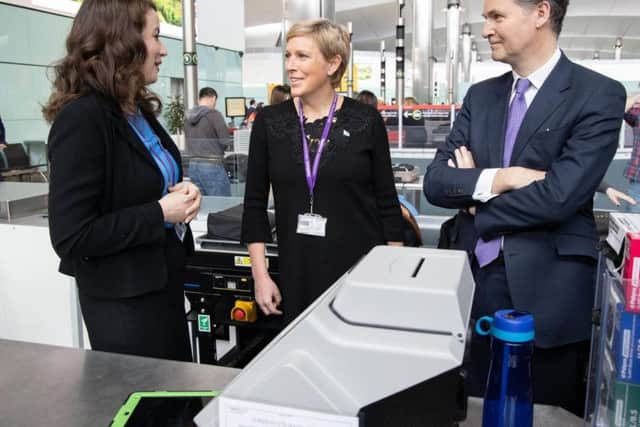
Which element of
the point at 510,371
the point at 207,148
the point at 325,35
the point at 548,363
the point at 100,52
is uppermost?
the point at 325,35

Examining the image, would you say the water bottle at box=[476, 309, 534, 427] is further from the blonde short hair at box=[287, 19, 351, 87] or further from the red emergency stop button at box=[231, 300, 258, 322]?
the red emergency stop button at box=[231, 300, 258, 322]

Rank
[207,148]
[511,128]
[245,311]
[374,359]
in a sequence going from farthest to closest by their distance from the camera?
1. [207,148]
2. [245,311]
3. [511,128]
4. [374,359]

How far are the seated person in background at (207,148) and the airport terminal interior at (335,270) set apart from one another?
0.33 meters

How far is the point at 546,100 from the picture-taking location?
145 centimetres

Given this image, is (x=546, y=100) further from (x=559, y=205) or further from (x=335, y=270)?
(x=335, y=270)

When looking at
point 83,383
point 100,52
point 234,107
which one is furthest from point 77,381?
point 234,107

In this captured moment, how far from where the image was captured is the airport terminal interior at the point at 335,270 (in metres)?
0.67

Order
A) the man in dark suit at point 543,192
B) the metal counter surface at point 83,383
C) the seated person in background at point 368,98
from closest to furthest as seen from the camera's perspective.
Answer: the metal counter surface at point 83,383 → the man in dark suit at point 543,192 → the seated person in background at point 368,98

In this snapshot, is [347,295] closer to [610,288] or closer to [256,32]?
[610,288]

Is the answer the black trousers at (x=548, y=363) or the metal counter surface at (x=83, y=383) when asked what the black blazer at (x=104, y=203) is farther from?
the black trousers at (x=548, y=363)

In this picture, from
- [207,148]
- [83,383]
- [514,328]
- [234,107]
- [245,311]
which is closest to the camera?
[514,328]

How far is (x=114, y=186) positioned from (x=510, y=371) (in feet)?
3.28

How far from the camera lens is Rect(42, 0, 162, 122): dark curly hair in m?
1.40

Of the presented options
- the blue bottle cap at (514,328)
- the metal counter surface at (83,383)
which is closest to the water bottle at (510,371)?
the blue bottle cap at (514,328)
